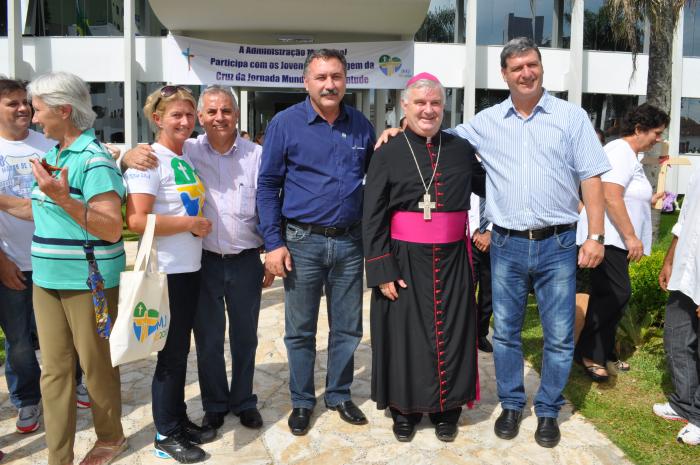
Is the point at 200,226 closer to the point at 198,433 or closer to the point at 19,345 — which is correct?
the point at 198,433

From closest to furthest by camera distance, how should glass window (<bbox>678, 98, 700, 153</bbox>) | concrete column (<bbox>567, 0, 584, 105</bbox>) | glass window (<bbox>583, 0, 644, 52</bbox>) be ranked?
concrete column (<bbox>567, 0, 584, 105</bbox>)
glass window (<bbox>583, 0, 644, 52</bbox>)
glass window (<bbox>678, 98, 700, 153</bbox>)

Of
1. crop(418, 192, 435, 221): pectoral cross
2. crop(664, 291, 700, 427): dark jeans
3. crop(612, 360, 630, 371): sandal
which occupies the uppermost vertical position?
crop(418, 192, 435, 221): pectoral cross

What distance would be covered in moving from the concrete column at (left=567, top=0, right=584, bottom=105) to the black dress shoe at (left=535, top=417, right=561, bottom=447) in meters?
16.3

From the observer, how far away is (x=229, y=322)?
3861 mm

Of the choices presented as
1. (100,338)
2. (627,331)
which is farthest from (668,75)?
(100,338)

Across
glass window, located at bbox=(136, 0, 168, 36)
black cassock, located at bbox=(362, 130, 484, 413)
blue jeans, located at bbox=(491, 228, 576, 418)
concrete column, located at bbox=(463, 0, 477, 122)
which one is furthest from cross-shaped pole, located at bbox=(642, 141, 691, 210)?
glass window, located at bbox=(136, 0, 168, 36)

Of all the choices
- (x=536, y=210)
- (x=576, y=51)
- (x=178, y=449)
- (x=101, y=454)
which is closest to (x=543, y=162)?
(x=536, y=210)

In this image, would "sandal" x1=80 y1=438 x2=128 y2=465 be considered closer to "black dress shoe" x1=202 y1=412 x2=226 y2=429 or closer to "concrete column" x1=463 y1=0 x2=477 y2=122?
"black dress shoe" x1=202 y1=412 x2=226 y2=429

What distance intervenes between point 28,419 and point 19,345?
0.48m

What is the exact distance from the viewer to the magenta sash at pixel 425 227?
145 inches

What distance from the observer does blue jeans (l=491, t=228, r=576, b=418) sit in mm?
3699

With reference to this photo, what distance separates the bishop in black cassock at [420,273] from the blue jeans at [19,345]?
2.23 m

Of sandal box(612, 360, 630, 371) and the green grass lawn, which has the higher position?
sandal box(612, 360, 630, 371)

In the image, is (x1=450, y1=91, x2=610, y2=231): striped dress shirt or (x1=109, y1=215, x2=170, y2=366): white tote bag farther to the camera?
(x1=450, y1=91, x2=610, y2=231): striped dress shirt
